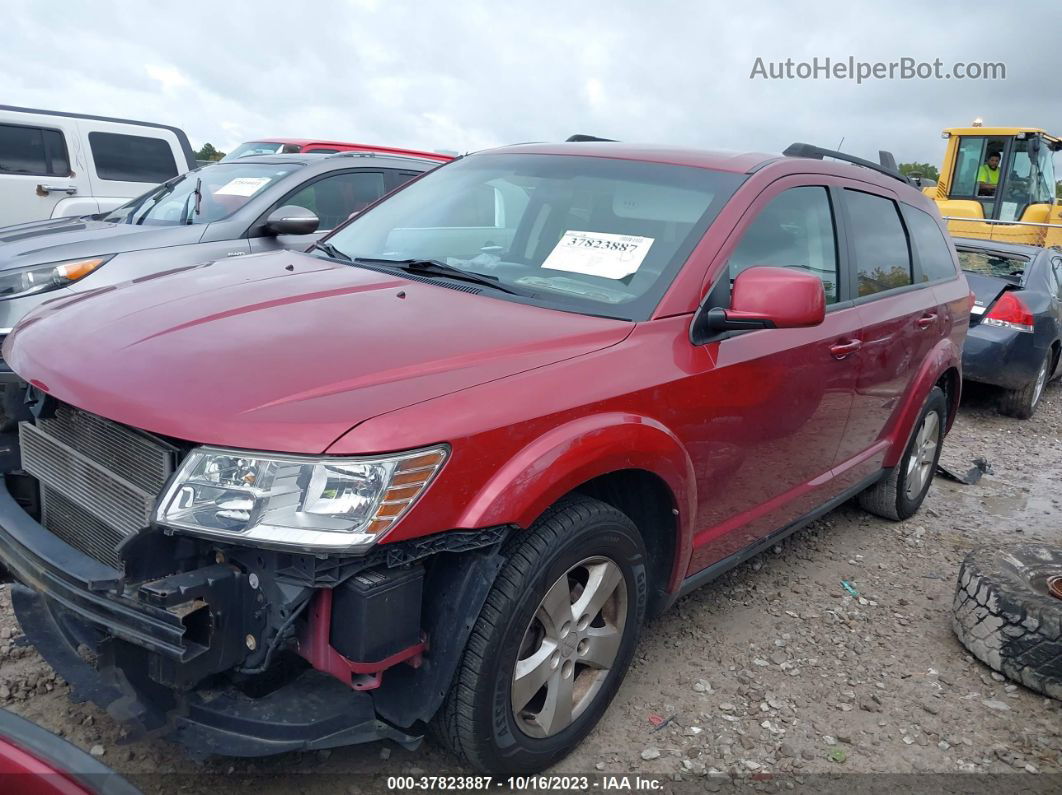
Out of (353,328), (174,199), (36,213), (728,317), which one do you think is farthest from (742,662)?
(36,213)

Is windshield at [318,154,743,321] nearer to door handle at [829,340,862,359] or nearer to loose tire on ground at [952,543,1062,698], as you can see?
door handle at [829,340,862,359]

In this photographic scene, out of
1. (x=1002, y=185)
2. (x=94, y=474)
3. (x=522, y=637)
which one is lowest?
(x=522, y=637)

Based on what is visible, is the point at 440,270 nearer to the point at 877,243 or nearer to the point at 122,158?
the point at 877,243

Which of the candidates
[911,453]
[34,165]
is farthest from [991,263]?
[34,165]

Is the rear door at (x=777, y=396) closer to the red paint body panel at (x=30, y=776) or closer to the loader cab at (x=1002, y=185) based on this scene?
the red paint body panel at (x=30, y=776)

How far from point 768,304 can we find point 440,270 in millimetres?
1061

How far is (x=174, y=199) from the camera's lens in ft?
19.5

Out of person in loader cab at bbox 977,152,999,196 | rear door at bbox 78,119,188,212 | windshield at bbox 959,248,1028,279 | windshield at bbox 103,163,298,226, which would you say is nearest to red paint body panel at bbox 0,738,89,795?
windshield at bbox 103,163,298,226

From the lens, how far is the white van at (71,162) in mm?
8758

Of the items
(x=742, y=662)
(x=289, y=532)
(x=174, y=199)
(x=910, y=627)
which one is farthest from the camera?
(x=174, y=199)

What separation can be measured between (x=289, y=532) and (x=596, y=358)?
937 mm

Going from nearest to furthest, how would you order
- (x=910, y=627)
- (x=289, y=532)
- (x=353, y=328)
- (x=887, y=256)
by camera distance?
(x=289, y=532) → (x=353, y=328) → (x=910, y=627) → (x=887, y=256)

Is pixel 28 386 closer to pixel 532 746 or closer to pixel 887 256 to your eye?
pixel 532 746

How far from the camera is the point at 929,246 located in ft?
14.5
